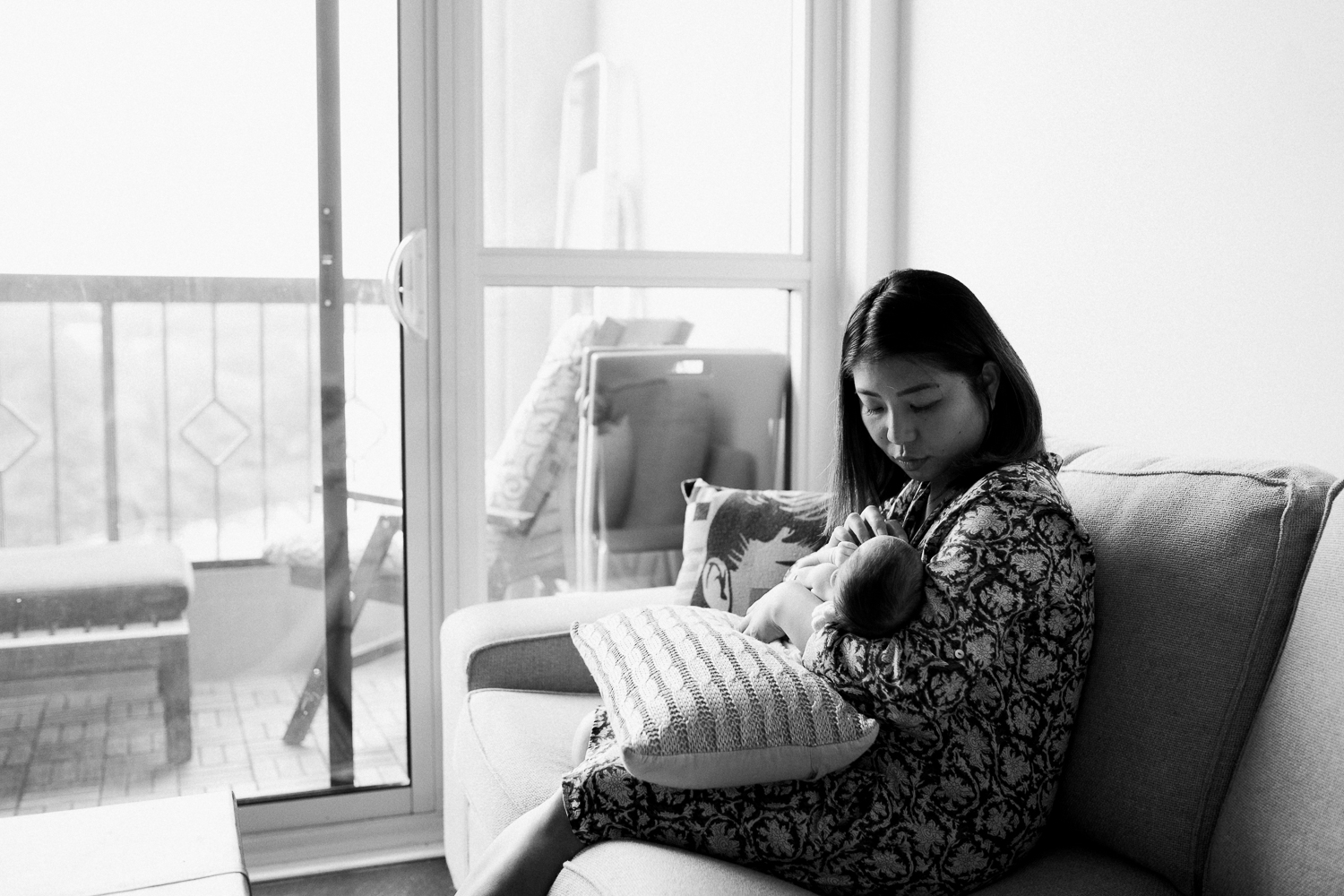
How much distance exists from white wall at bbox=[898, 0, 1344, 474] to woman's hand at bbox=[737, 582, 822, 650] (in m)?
0.72

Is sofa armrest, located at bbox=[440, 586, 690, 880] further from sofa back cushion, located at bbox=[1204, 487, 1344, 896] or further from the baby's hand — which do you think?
sofa back cushion, located at bbox=[1204, 487, 1344, 896]

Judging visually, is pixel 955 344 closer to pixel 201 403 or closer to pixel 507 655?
pixel 507 655

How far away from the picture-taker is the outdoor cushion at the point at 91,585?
93.4 inches

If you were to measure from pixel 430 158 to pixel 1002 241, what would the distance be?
120 centimetres

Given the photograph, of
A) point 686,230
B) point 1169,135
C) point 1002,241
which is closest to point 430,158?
point 686,230

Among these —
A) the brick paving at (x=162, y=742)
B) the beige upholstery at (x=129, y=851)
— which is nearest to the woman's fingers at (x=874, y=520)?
the beige upholstery at (x=129, y=851)

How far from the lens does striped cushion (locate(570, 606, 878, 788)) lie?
1350 millimetres

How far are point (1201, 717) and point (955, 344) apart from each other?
550mm

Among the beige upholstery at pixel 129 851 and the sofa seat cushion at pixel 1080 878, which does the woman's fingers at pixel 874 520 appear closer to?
the sofa seat cushion at pixel 1080 878

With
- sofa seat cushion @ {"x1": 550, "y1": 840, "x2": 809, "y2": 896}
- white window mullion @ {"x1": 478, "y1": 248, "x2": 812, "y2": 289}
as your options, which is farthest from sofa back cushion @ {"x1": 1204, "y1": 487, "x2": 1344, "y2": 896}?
white window mullion @ {"x1": 478, "y1": 248, "x2": 812, "y2": 289}

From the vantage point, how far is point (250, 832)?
2541mm

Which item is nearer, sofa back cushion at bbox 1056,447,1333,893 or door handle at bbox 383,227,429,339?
sofa back cushion at bbox 1056,447,1333,893

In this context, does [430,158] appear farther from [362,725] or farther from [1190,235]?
[1190,235]

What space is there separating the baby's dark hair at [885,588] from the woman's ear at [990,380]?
11.9 inches
